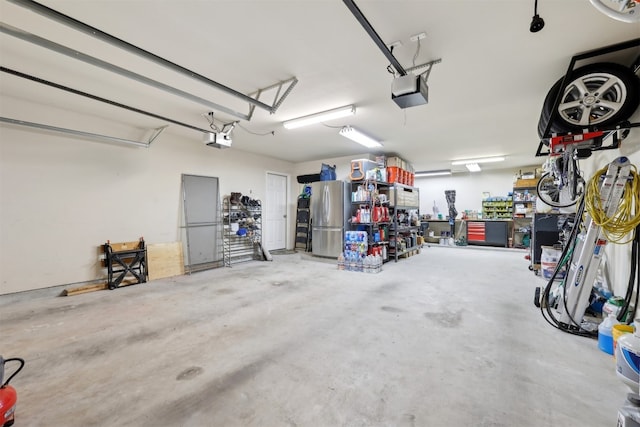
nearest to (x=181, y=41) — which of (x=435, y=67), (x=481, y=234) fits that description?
(x=435, y=67)

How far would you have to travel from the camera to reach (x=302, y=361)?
7.11 feet

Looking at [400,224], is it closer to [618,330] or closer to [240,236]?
[240,236]

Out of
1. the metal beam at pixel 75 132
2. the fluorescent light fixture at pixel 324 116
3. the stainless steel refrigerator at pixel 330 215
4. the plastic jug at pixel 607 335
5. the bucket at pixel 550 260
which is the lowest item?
the plastic jug at pixel 607 335

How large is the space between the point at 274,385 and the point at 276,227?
20.6 ft

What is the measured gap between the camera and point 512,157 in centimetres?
791

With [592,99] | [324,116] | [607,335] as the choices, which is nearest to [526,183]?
[592,99]

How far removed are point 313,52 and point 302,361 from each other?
120 inches

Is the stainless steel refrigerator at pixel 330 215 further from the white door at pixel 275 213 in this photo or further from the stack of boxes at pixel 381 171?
the white door at pixel 275 213

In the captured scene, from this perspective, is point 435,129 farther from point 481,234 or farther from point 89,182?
point 89,182

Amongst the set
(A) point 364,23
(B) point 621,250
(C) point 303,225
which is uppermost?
(A) point 364,23

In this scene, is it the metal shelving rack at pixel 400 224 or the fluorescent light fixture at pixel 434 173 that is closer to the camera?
the metal shelving rack at pixel 400 224

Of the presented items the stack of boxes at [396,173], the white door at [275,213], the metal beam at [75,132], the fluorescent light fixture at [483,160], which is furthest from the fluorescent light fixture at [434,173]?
the metal beam at [75,132]

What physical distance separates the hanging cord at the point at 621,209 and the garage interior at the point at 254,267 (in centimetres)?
24

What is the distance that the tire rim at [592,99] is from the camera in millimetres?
2545
